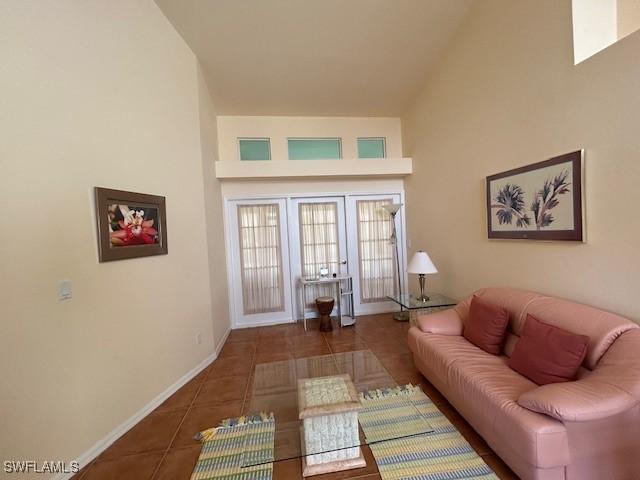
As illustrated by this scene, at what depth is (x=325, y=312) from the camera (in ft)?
12.7

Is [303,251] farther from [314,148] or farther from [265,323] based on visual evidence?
[314,148]

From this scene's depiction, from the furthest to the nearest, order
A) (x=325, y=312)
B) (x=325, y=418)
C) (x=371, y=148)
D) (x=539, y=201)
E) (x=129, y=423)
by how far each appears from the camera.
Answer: (x=371, y=148)
(x=325, y=312)
(x=539, y=201)
(x=129, y=423)
(x=325, y=418)

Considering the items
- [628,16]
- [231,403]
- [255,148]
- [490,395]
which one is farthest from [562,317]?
[255,148]

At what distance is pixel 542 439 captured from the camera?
1.24 metres

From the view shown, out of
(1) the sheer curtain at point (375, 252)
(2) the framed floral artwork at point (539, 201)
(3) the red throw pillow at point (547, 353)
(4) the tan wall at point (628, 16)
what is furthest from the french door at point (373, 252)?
(4) the tan wall at point (628, 16)

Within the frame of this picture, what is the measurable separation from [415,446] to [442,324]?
3.42 ft

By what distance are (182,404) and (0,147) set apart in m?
2.17

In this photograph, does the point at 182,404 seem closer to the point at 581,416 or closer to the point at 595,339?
the point at 581,416

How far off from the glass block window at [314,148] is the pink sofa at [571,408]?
3.52 m

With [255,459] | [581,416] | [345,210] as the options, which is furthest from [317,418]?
[345,210]

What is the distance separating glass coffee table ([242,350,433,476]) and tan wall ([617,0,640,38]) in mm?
2966

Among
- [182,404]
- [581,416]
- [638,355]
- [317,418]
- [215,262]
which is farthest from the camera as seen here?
[215,262]

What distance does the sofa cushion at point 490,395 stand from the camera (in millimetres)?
1251

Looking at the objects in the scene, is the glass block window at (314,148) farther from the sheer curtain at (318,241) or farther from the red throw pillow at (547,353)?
the red throw pillow at (547,353)
